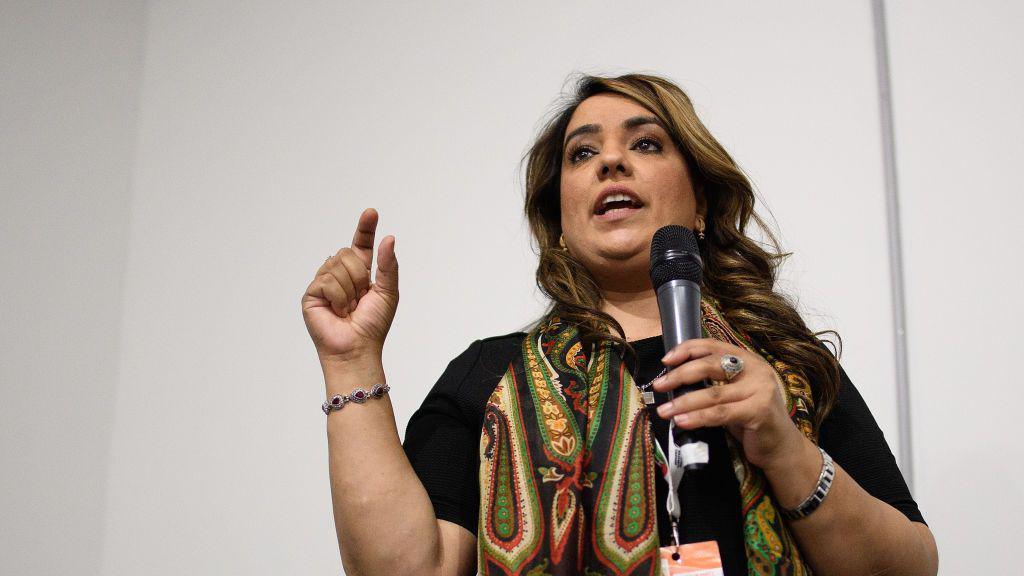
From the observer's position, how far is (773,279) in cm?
144

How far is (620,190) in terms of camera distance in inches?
50.4

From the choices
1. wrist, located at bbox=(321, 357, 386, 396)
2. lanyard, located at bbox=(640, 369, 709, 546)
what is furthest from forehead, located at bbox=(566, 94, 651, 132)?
wrist, located at bbox=(321, 357, 386, 396)

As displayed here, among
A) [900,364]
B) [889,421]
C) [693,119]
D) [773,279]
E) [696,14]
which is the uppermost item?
[696,14]

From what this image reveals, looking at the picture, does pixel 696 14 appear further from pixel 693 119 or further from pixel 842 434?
pixel 842 434

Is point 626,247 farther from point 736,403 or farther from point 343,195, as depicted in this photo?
point 343,195

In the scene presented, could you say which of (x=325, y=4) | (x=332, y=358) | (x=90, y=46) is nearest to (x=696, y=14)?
(x=325, y=4)

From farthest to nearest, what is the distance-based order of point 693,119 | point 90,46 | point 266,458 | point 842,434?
1. point 90,46
2. point 266,458
3. point 693,119
4. point 842,434

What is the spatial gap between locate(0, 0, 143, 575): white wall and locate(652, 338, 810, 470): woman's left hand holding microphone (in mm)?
1751

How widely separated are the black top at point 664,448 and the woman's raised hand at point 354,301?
166 millimetres

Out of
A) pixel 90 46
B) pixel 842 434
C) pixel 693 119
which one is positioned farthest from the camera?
pixel 90 46

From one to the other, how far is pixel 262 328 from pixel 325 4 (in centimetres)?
99

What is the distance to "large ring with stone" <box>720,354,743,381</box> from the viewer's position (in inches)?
33.8

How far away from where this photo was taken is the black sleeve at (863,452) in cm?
111

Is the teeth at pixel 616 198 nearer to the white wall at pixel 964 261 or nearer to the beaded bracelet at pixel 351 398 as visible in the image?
the beaded bracelet at pixel 351 398
